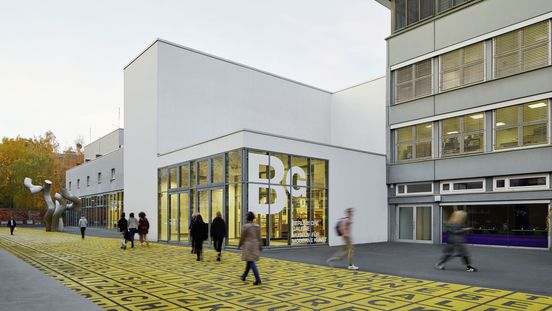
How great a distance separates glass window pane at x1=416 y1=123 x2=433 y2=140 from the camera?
24891 millimetres

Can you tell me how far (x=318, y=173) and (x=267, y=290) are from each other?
1287 centimetres

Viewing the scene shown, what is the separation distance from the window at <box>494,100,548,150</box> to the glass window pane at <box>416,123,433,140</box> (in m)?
3.70

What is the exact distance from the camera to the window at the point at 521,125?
66.5ft

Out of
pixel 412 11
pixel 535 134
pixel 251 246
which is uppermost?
pixel 412 11

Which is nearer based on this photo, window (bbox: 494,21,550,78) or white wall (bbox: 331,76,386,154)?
window (bbox: 494,21,550,78)

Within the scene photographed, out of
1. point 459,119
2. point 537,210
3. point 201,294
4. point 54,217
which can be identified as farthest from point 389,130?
point 54,217

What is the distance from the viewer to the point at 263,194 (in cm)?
1975

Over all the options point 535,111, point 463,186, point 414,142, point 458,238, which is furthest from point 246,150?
point 535,111

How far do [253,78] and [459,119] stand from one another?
14110mm

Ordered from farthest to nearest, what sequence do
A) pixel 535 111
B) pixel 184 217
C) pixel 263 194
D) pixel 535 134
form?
pixel 184 217 < pixel 535 111 < pixel 535 134 < pixel 263 194

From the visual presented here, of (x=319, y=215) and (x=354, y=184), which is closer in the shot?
(x=319, y=215)

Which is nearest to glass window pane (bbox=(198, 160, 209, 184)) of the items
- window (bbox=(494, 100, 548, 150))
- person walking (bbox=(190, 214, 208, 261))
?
person walking (bbox=(190, 214, 208, 261))

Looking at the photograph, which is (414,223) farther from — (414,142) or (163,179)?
(163,179)

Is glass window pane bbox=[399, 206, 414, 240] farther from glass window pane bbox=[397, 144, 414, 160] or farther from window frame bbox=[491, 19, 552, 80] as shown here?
window frame bbox=[491, 19, 552, 80]
